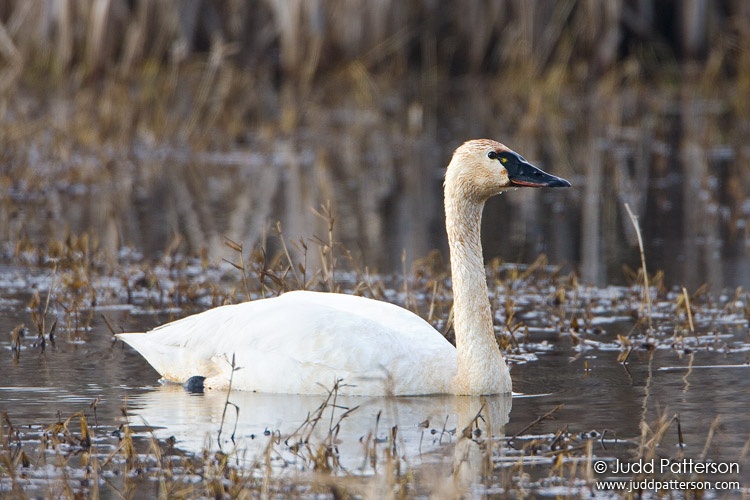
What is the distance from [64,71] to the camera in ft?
59.8

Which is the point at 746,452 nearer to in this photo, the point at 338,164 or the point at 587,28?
the point at 338,164

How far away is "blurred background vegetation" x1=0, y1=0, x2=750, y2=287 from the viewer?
36.3 feet

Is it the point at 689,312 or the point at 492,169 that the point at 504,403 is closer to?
the point at 492,169

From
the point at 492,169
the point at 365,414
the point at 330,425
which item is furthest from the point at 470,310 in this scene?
the point at 330,425

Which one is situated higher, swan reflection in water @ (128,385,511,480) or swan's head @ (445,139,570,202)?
swan's head @ (445,139,570,202)

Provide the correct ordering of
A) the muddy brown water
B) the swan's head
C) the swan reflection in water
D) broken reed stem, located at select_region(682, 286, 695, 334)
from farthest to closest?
broken reed stem, located at select_region(682, 286, 695, 334) → the swan's head → the muddy brown water → the swan reflection in water

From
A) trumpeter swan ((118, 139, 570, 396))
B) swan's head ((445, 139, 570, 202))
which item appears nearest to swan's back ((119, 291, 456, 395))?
trumpeter swan ((118, 139, 570, 396))

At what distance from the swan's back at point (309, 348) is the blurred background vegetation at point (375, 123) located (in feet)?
3.17

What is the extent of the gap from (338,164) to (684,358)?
825 centimetres

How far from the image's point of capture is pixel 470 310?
6.58 metres

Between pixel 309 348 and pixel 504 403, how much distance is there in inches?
35.9

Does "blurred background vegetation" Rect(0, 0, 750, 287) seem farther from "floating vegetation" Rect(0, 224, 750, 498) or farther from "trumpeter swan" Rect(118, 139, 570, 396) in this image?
"trumpeter swan" Rect(118, 139, 570, 396)

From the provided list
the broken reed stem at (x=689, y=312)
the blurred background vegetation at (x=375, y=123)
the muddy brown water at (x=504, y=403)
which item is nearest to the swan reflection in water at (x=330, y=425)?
the muddy brown water at (x=504, y=403)

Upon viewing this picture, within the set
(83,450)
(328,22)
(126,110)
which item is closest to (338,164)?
(126,110)
